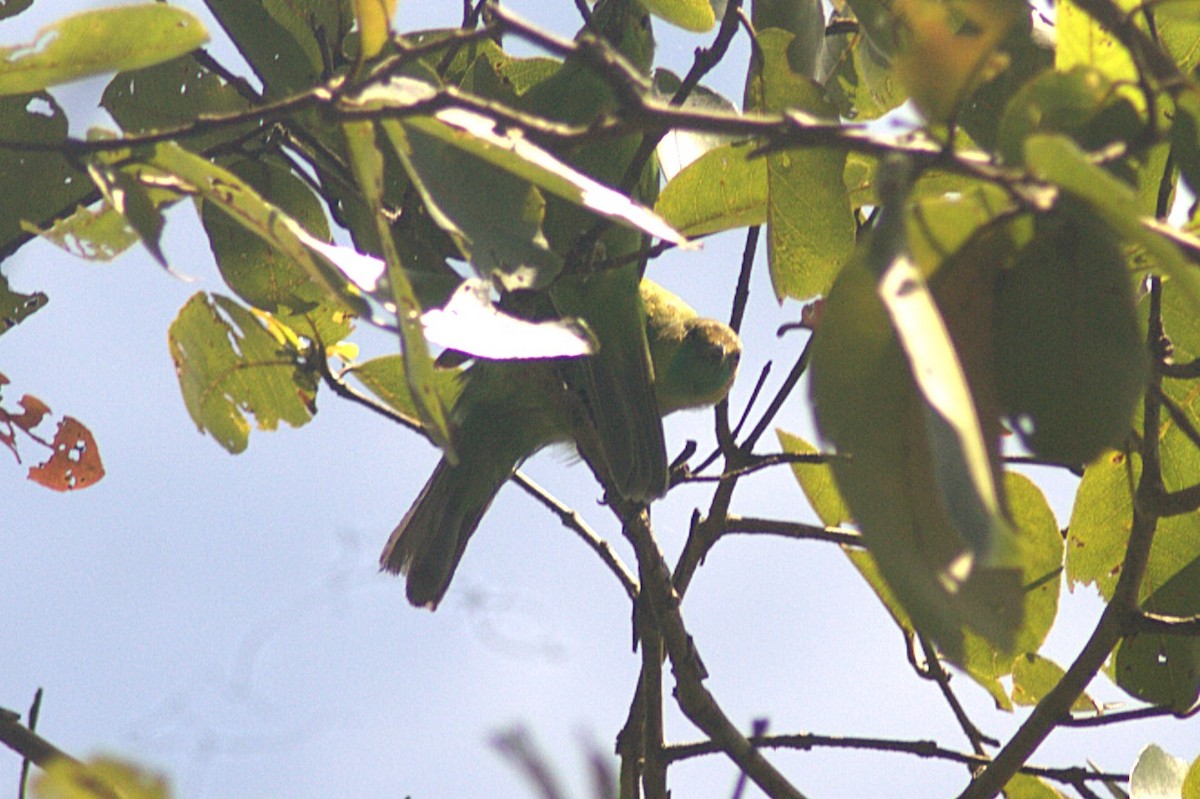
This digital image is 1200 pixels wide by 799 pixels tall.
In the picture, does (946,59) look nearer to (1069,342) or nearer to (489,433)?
(1069,342)

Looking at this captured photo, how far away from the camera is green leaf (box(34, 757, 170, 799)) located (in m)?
0.60

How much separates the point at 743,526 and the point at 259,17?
1.02 metres

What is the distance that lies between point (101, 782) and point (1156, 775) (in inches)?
58.3

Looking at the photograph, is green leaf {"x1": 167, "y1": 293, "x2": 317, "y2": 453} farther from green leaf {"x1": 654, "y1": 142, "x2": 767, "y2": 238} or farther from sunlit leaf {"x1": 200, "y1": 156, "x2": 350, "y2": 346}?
green leaf {"x1": 654, "y1": 142, "x2": 767, "y2": 238}

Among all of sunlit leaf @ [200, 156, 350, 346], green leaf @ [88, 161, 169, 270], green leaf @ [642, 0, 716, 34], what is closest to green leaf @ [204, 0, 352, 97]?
sunlit leaf @ [200, 156, 350, 346]

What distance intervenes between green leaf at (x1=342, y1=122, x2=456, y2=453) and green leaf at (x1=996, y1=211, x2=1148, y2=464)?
1.17 feet

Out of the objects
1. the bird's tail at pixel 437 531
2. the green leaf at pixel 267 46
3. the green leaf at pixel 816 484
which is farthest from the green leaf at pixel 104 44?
the bird's tail at pixel 437 531

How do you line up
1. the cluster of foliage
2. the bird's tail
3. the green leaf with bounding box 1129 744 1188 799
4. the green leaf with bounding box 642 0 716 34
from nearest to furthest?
1. the cluster of foliage
2. the green leaf with bounding box 642 0 716 34
3. the green leaf with bounding box 1129 744 1188 799
4. the bird's tail

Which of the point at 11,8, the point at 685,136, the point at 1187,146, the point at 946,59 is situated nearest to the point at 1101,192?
the point at 946,59

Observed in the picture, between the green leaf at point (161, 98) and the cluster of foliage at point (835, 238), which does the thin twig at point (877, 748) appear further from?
the green leaf at point (161, 98)

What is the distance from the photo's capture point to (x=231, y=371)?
166 centimetres

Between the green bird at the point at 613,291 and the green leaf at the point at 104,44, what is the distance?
2.99 ft

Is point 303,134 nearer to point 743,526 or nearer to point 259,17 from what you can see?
point 259,17

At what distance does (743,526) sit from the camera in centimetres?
199
